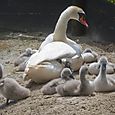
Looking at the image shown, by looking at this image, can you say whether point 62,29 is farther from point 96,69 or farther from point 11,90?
point 11,90

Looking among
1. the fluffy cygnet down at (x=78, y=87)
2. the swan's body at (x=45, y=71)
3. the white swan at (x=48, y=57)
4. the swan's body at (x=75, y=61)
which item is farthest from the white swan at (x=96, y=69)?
the fluffy cygnet down at (x=78, y=87)

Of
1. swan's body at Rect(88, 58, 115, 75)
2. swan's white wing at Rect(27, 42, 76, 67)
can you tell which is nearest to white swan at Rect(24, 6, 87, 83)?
swan's white wing at Rect(27, 42, 76, 67)

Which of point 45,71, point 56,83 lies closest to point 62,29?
point 45,71

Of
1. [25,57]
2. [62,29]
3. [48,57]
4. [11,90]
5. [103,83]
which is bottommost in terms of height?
[25,57]

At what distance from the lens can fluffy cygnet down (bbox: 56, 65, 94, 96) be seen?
507 centimetres

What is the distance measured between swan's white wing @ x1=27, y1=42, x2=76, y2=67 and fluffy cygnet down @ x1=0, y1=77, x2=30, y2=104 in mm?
575

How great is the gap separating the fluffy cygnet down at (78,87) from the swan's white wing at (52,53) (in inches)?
29.8

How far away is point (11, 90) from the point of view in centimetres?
529

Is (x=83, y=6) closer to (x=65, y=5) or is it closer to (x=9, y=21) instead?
(x=65, y=5)

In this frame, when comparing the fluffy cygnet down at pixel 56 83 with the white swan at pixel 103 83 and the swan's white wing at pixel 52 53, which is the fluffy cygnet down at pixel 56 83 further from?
the swan's white wing at pixel 52 53

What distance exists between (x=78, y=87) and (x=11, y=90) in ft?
2.50

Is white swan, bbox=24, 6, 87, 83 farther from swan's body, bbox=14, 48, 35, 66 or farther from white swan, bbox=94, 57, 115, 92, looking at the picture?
white swan, bbox=94, 57, 115, 92

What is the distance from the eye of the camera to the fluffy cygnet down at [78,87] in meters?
5.07

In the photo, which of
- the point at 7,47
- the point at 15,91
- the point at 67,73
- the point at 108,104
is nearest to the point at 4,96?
the point at 15,91
